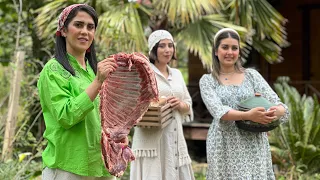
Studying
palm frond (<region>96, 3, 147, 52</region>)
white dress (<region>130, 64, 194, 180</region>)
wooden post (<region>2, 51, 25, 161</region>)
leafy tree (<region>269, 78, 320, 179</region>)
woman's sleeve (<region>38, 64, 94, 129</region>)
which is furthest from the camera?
palm frond (<region>96, 3, 147, 52</region>)

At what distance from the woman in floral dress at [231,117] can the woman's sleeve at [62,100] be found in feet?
5.62

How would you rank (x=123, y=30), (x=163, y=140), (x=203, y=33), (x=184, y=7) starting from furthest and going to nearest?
(x=203, y=33) → (x=184, y=7) → (x=123, y=30) → (x=163, y=140)

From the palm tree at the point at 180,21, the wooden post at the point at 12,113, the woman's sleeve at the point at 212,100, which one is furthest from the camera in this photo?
the palm tree at the point at 180,21

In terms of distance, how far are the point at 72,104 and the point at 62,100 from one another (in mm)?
89

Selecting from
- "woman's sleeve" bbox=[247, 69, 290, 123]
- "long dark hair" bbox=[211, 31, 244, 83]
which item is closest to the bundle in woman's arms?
"long dark hair" bbox=[211, 31, 244, 83]

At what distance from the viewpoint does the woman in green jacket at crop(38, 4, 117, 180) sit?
2969 millimetres

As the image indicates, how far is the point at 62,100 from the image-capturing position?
3.01m

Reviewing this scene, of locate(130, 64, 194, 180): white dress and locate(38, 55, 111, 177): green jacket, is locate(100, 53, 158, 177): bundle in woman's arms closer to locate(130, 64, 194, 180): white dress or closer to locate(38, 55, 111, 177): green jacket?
locate(38, 55, 111, 177): green jacket

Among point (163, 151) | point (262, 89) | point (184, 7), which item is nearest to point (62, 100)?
point (262, 89)

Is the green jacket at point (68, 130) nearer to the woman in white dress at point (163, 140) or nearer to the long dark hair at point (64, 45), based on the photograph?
the long dark hair at point (64, 45)

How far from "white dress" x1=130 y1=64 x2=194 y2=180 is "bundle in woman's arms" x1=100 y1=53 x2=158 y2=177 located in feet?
5.37

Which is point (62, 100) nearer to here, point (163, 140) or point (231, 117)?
point (231, 117)

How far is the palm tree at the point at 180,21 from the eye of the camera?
800cm

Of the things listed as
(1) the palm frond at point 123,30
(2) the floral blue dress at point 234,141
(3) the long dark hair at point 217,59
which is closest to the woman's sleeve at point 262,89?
(2) the floral blue dress at point 234,141
